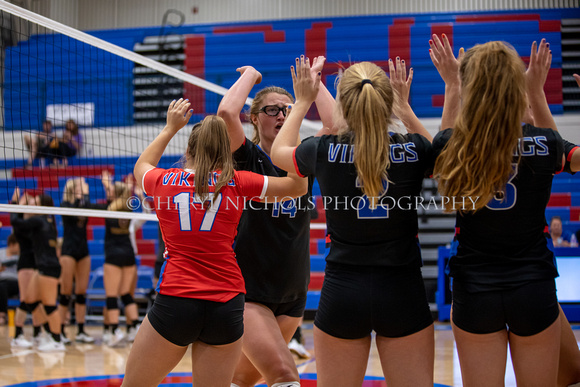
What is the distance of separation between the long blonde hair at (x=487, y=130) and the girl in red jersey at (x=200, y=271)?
887mm

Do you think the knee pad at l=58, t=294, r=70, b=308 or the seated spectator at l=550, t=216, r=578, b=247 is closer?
the knee pad at l=58, t=294, r=70, b=308

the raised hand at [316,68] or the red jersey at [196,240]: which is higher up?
the raised hand at [316,68]

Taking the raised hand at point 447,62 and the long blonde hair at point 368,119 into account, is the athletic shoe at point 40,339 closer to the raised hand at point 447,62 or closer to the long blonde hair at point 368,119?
the long blonde hair at point 368,119

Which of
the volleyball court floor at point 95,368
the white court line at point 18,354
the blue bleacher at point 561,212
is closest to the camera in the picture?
the volleyball court floor at point 95,368

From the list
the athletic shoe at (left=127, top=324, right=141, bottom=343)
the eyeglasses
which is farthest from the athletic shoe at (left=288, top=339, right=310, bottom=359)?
the eyeglasses

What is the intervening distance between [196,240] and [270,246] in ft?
2.17

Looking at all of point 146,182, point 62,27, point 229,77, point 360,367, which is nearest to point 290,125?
point 146,182

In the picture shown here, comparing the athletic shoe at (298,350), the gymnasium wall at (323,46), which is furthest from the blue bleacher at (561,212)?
the athletic shoe at (298,350)

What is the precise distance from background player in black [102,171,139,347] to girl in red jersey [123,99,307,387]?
4.76 m

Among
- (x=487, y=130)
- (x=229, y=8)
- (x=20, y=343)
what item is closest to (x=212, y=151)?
(x=487, y=130)

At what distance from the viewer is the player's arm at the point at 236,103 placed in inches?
114

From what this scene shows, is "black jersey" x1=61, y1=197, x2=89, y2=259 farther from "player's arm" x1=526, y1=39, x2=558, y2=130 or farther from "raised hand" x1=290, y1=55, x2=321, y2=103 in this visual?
"player's arm" x1=526, y1=39, x2=558, y2=130

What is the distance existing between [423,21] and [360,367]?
11522 millimetres

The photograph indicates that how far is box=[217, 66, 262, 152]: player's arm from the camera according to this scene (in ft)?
9.53
